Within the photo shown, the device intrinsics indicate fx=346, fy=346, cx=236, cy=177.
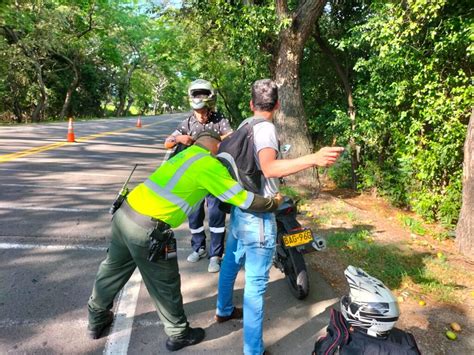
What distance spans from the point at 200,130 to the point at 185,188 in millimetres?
1955

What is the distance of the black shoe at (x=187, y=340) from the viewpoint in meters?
2.78

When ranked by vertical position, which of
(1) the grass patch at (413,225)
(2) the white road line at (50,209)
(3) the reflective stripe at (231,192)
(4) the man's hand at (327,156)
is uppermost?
(4) the man's hand at (327,156)

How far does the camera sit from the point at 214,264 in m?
4.18

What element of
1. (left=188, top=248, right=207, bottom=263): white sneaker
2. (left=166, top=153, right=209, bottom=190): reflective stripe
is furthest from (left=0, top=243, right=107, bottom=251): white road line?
(left=166, top=153, right=209, bottom=190): reflective stripe

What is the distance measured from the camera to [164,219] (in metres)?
2.49

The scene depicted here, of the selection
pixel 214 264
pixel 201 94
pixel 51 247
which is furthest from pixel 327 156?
pixel 51 247

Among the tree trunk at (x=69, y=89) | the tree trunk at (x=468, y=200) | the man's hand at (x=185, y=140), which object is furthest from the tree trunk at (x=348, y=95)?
the tree trunk at (x=69, y=89)

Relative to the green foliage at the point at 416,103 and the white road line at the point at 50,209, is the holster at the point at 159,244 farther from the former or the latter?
the green foliage at the point at 416,103

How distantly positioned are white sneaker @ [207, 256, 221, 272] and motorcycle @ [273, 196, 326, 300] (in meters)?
0.70

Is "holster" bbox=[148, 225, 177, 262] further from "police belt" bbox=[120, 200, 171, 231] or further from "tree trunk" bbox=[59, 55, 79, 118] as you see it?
"tree trunk" bbox=[59, 55, 79, 118]

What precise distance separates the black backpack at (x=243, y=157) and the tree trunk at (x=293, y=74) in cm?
514

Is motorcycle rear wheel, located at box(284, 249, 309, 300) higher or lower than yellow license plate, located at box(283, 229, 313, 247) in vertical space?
lower

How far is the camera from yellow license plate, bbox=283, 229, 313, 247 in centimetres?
351

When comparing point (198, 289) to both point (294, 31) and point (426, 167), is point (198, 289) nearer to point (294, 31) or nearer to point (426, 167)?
point (426, 167)
